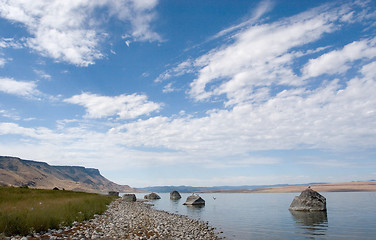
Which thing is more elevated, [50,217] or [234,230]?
[50,217]

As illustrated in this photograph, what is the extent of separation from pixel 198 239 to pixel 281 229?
11.7m

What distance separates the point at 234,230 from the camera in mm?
24719

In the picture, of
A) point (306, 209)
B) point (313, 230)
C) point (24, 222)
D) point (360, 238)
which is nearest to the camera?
point (24, 222)

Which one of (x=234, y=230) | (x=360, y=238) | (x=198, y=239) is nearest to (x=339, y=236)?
(x=360, y=238)

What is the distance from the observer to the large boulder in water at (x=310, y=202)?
137 feet

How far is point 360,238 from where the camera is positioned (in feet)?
67.3

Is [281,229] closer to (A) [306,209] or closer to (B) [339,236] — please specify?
(B) [339,236]

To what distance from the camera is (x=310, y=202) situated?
42.5 m

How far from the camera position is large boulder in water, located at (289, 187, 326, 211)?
4166 cm

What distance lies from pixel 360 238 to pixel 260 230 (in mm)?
8434

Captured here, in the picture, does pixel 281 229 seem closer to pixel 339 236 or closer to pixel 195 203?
pixel 339 236

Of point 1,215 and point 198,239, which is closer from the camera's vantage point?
point 1,215

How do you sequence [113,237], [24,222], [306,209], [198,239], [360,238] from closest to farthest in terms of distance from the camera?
1. [24,222]
2. [113,237]
3. [198,239]
4. [360,238]
5. [306,209]

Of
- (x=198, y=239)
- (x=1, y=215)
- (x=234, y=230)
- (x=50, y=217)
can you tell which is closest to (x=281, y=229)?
(x=234, y=230)
